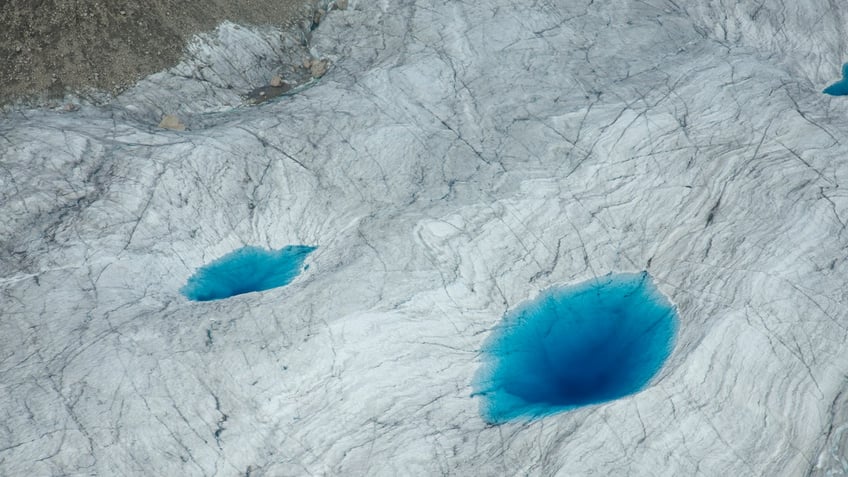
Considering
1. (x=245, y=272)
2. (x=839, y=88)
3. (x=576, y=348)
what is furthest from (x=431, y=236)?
(x=839, y=88)

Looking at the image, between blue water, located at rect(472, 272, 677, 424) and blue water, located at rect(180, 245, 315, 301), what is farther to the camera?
blue water, located at rect(180, 245, 315, 301)

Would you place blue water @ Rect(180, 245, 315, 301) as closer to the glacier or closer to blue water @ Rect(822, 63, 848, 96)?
the glacier

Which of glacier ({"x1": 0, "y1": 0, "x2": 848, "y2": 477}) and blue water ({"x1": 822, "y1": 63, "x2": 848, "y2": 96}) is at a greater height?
glacier ({"x1": 0, "y1": 0, "x2": 848, "y2": 477})

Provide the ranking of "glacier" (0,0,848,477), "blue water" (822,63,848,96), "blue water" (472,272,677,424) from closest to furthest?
"glacier" (0,0,848,477), "blue water" (472,272,677,424), "blue water" (822,63,848,96)

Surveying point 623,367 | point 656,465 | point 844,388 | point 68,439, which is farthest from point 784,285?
point 68,439

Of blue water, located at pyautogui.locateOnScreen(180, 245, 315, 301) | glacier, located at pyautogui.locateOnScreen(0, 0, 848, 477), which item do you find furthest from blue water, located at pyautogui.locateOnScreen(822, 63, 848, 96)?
blue water, located at pyautogui.locateOnScreen(180, 245, 315, 301)

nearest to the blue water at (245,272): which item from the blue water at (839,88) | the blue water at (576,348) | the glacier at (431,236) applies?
the glacier at (431,236)

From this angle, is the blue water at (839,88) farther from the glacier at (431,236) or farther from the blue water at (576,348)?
the blue water at (576,348)

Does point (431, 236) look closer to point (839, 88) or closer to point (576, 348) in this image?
point (576, 348)
